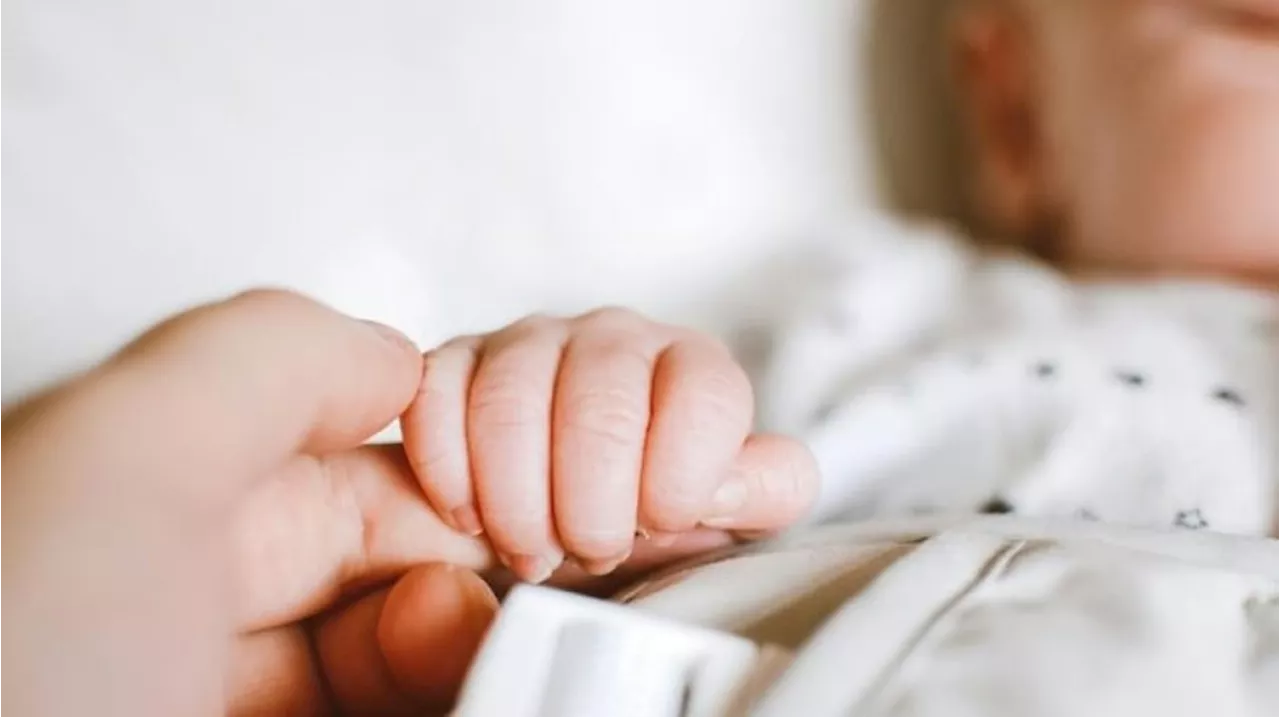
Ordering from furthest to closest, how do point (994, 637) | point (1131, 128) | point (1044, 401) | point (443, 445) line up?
point (1131, 128)
point (1044, 401)
point (443, 445)
point (994, 637)

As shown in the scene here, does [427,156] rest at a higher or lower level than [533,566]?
higher

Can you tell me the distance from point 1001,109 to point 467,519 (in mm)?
520

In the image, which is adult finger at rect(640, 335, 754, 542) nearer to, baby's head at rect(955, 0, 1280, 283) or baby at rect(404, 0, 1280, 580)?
baby at rect(404, 0, 1280, 580)

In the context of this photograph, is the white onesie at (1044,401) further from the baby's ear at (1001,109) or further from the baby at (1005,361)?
the baby's ear at (1001,109)

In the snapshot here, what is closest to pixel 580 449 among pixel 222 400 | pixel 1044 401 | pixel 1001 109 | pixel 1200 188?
pixel 222 400

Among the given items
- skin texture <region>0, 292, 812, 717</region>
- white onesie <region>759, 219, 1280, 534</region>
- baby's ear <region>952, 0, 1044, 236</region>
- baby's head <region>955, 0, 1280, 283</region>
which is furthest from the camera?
baby's ear <region>952, 0, 1044, 236</region>

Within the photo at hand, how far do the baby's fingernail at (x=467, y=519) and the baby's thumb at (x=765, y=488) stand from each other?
82 millimetres

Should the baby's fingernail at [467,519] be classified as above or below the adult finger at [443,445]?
below

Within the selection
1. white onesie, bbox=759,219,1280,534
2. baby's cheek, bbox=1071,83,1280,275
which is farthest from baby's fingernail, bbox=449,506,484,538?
baby's cheek, bbox=1071,83,1280,275

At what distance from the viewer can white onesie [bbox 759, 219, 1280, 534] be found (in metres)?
0.56

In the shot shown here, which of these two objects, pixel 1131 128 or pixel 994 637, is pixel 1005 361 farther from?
pixel 994 637

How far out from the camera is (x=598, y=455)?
0.44 m

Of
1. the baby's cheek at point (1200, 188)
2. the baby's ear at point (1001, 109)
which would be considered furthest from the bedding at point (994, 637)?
the baby's ear at point (1001, 109)

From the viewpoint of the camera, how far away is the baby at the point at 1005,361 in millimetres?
455
